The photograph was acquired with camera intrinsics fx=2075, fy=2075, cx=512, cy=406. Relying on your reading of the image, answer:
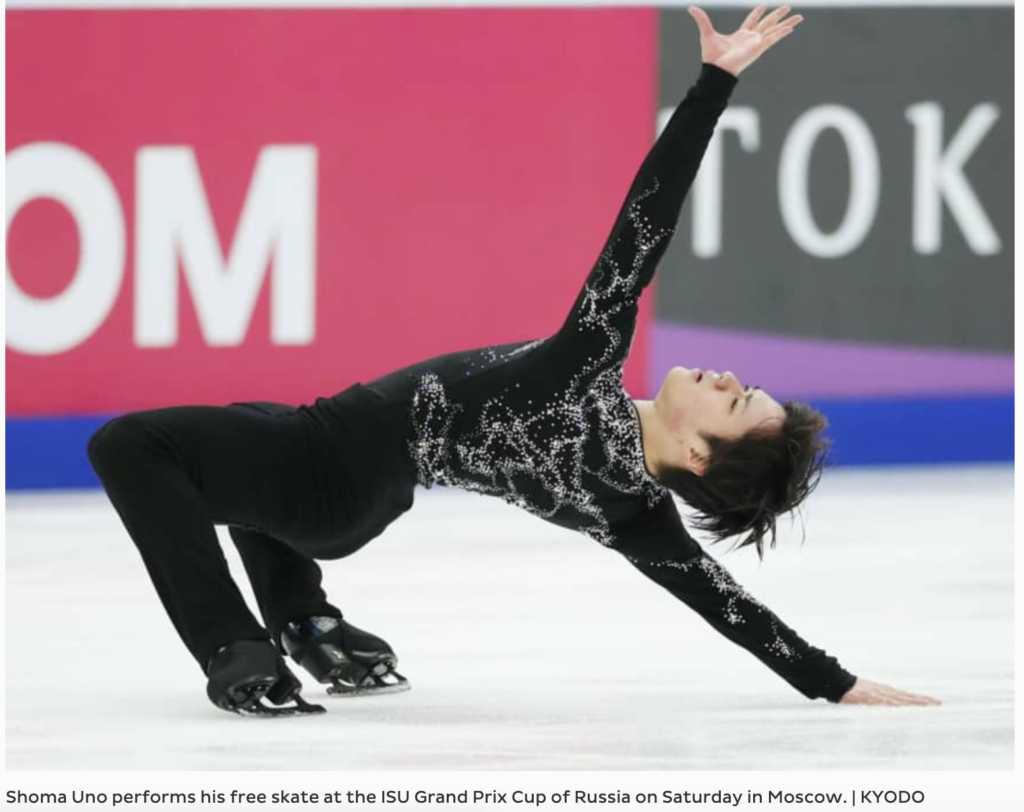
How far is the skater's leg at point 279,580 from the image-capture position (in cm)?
359

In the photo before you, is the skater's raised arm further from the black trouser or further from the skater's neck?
the black trouser

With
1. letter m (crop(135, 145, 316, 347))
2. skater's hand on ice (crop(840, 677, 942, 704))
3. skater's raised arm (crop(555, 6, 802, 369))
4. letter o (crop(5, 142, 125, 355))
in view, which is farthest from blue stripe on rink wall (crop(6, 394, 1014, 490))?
skater's raised arm (crop(555, 6, 802, 369))

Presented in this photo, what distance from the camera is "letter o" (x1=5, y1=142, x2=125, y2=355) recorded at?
20.5ft

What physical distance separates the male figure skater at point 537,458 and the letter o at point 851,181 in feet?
11.9

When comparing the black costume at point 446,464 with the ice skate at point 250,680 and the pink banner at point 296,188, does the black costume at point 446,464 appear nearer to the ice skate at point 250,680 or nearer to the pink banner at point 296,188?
the ice skate at point 250,680

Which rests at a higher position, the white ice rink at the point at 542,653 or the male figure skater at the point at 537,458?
the male figure skater at the point at 537,458

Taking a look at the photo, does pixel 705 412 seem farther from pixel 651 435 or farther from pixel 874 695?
pixel 874 695

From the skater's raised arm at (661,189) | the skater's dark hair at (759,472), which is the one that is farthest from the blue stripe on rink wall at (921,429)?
the skater's raised arm at (661,189)

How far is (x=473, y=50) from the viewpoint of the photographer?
671 centimetres

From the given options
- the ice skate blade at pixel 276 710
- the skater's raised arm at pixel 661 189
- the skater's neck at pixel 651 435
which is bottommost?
the ice skate blade at pixel 276 710

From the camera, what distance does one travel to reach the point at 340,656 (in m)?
3.57

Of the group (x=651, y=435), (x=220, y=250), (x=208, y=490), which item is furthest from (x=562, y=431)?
(x=220, y=250)

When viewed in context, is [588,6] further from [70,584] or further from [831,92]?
[70,584]

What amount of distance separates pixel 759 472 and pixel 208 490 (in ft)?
2.91
